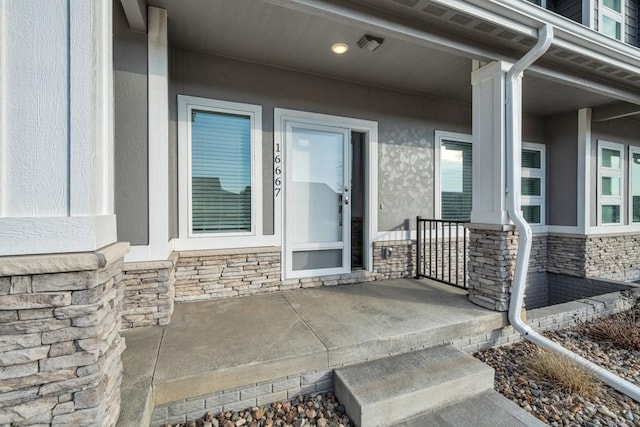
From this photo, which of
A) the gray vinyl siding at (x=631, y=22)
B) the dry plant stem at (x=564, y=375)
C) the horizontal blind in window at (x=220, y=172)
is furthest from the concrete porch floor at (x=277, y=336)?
the gray vinyl siding at (x=631, y=22)

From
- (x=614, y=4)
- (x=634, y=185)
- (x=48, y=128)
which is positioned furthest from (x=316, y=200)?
(x=634, y=185)

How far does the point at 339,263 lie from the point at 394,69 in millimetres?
2433

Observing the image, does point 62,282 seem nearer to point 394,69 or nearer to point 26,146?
point 26,146

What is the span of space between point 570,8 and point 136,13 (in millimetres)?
4768

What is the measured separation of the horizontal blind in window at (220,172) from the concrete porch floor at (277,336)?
2.83 feet

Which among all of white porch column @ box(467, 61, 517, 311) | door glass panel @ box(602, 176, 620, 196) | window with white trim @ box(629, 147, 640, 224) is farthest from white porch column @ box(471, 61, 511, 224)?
window with white trim @ box(629, 147, 640, 224)

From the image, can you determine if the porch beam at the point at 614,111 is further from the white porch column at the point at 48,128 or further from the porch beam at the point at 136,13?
the white porch column at the point at 48,128

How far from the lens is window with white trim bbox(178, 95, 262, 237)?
3055mm

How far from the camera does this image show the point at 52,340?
1227 millimetres

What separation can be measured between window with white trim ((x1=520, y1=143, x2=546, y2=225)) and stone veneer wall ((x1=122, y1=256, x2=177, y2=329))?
5624 mm

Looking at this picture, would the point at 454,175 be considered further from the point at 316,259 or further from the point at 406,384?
the point at 406,384

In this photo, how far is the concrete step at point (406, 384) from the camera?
1.74 metres

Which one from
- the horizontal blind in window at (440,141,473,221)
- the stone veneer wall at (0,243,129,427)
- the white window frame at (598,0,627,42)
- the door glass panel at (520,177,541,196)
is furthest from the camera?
the door glass panel at (520,177,541,196)

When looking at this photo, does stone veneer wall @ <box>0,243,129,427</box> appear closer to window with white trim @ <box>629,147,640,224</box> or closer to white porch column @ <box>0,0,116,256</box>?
white porch column @ <box>0,0,116,256</box>
